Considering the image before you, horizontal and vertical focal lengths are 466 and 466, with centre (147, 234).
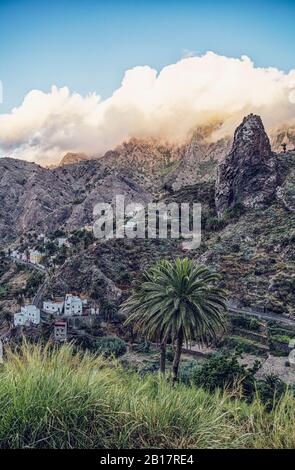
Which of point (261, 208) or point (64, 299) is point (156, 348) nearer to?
point (64, 299)

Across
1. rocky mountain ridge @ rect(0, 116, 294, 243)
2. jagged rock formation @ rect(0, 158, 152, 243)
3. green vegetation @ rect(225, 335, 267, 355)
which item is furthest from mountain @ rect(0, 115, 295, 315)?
green vegetation @ rect(225, 335, 267, 355)

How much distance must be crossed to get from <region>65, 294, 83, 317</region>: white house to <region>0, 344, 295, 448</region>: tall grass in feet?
132

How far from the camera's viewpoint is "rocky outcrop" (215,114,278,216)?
6059cm

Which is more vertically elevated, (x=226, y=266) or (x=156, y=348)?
(x=226, y=266)

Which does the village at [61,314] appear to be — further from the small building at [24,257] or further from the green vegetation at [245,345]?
the small building at [24,257]

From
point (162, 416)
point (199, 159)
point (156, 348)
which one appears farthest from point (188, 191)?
point (162, 416)

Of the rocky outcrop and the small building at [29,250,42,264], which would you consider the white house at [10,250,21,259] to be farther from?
the rocky outcrop

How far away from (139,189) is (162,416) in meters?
118

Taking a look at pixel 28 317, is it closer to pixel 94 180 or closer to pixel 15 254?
pixel 15 254

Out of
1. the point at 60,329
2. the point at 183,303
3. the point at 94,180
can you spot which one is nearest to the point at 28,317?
the point at 60,329

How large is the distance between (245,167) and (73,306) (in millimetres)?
31570

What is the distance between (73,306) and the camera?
4472cm

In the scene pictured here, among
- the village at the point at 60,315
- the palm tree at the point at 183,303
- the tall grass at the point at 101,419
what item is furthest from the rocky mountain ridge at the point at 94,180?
the tall grass at the point at 101,419
